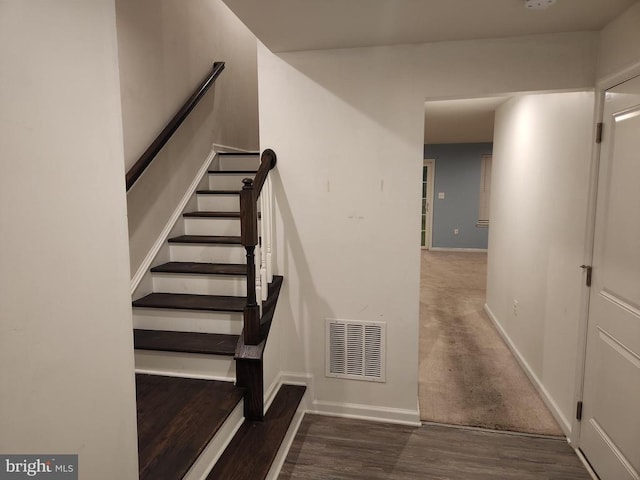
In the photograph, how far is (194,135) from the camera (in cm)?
335

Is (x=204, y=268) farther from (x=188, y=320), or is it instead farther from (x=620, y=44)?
(x=620, y=44)

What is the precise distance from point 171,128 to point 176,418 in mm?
1963

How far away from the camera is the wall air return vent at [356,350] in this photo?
8.25 ft

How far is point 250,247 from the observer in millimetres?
2076

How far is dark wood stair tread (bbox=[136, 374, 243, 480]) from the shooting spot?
1585 mm

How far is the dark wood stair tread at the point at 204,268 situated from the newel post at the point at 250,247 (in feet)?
1.64

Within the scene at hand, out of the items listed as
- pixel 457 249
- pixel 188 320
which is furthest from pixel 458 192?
pixel 188 320

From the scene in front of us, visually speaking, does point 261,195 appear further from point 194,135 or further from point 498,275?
point 498,275

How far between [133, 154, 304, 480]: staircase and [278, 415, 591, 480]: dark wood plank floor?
0.24 meters

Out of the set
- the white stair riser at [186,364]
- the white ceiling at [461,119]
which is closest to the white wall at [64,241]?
the white stair riser at [186,364]

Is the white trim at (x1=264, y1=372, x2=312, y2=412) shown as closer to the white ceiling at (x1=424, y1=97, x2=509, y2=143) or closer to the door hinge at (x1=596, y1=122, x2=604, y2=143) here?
the door hinge at (x1=596, y1=122, x2=604, y2=143)

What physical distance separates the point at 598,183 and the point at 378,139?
119 cm

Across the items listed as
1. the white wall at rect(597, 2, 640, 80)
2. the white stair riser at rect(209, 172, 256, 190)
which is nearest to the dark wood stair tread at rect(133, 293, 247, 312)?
the white stair riser at rect(209, 172, 256, 190)

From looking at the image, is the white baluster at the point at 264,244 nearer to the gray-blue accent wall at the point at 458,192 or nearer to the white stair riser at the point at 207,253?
the white stair riser at the point at 207,253
